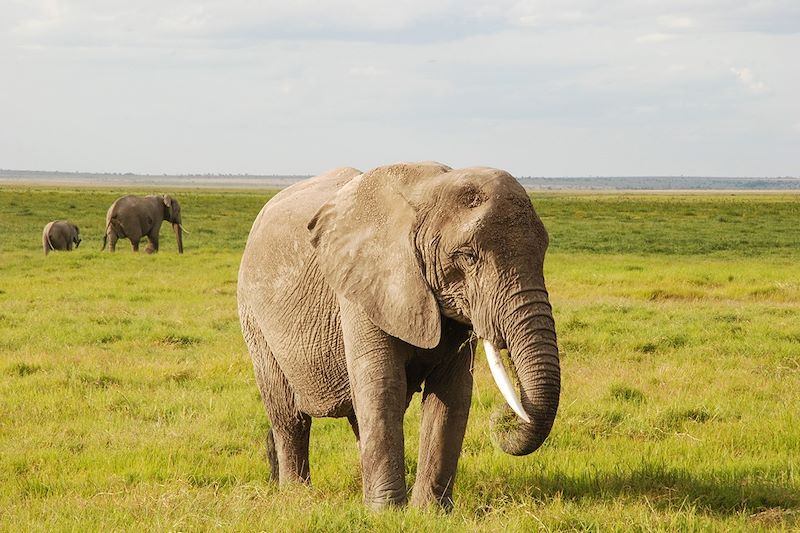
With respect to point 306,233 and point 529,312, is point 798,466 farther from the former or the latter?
point 306,233

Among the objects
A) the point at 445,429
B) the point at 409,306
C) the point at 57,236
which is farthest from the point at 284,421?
the point at 57,236

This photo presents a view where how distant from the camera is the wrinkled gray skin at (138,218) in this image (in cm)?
3095

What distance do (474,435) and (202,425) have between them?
7.52 feet

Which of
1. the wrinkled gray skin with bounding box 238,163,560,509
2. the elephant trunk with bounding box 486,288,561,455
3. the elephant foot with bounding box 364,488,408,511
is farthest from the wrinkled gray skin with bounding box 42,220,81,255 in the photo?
the elephant trunk with bounding box 486,288,561,455

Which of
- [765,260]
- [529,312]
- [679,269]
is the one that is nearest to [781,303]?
[679,269]

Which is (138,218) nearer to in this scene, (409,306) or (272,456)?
(272,456)

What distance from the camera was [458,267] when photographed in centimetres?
502

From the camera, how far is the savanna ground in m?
5.54

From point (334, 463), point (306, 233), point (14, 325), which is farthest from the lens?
point (14, 325)

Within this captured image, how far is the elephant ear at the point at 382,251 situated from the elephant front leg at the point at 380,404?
151 millimetres

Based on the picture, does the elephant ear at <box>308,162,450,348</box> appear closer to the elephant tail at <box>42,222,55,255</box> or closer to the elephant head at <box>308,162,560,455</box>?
the elephant head at <box>308,162,560,455</box>

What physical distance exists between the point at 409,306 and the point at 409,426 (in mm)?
3699

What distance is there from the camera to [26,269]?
23656 millimetres

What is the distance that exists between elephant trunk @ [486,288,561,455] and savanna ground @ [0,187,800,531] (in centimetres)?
69
